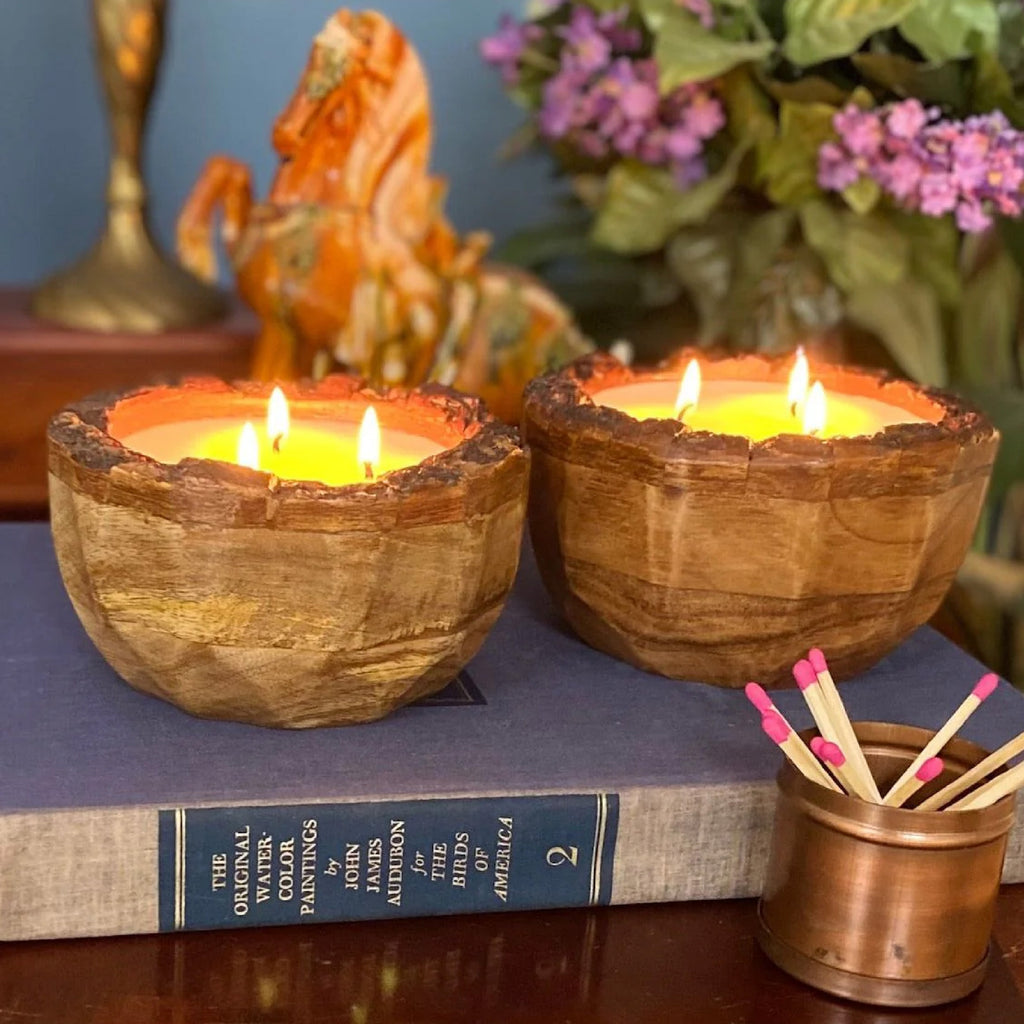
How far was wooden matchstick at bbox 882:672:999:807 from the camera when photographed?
0.53 meters

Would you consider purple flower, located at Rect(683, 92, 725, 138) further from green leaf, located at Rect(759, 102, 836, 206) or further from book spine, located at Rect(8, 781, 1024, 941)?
book spine, located at Rect(8, 781, 1024, 941)

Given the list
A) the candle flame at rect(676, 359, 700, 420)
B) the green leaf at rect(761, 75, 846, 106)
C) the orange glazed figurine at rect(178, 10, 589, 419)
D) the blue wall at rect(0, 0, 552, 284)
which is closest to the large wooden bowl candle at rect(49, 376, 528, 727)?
the candle flame at rect(676, 359, 700, 420)

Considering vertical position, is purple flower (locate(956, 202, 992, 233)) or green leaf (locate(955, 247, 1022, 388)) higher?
purple flower (locate(956, 202, 992, 233))

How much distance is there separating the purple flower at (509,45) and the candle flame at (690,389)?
0.50 metres

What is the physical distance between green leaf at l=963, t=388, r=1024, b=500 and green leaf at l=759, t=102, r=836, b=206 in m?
0.18

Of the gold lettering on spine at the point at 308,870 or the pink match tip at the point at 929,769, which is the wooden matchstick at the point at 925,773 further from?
the gold lettering on spine at the point at 308,870

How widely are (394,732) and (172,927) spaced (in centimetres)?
10

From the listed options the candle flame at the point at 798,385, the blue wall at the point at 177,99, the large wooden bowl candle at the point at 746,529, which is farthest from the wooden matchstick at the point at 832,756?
the blue wall at the point at 177,99

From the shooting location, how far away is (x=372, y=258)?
3.25 feet

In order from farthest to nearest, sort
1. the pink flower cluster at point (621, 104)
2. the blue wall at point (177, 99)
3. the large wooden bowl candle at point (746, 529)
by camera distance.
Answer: the blue wall at point (177, 99) < the pink flower cluster at point (621, 104) < the large wooden bowl candle at point (746, 529)

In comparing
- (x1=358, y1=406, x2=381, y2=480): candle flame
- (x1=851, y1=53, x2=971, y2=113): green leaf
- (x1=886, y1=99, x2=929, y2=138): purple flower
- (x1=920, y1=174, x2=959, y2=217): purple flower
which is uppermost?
(x1=851, y1=53, x2=971, y2=113): green leaf

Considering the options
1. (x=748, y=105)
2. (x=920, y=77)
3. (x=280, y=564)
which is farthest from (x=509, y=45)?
(x=280, y=564)

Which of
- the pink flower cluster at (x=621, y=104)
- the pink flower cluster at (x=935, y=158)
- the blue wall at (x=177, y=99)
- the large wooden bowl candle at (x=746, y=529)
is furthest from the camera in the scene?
the blue wall at (x=177, y=99)

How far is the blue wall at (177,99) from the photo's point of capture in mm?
1242
